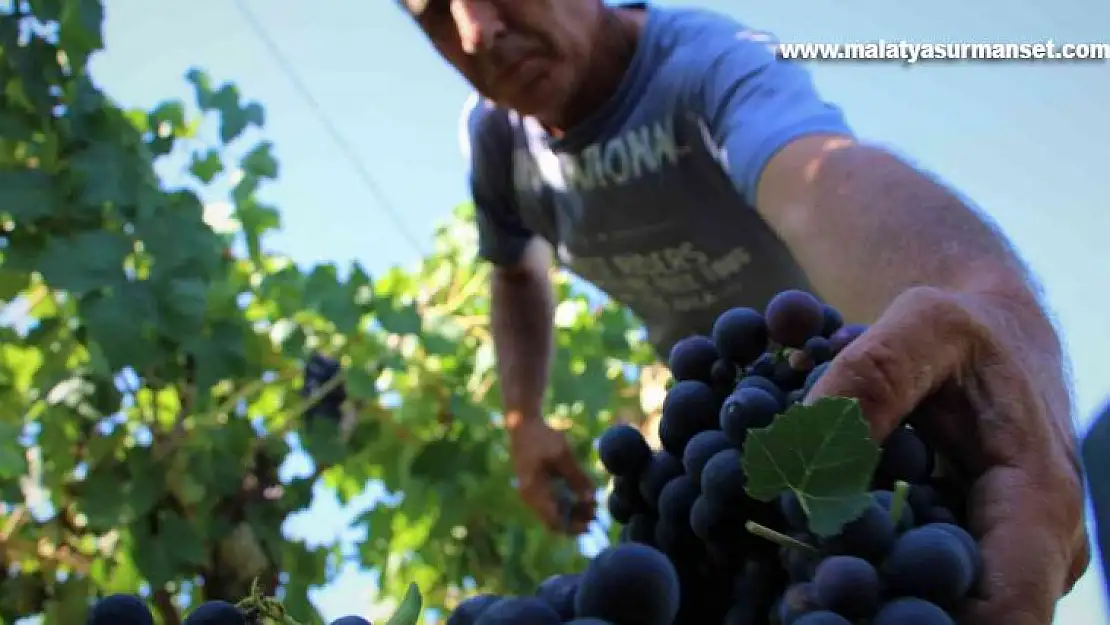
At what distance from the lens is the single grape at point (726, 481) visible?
0.30 meters

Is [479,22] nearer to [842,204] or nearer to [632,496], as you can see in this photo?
[842,204]

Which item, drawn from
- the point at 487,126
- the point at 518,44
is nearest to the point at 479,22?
the point at 518,44

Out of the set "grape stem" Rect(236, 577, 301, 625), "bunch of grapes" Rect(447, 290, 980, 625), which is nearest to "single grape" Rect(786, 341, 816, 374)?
"bunch of grapes" Rect(447, 290, 980, 625)

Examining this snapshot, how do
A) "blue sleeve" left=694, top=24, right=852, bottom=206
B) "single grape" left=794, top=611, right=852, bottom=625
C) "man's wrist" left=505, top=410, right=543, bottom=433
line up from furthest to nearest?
"man's wrist" left=505, top=410, right=543, bottom=433, "blue sleeve" left=694, top=24, right=852, bottom=206, "single grape" left=794, top=611, right=852, bottom=625

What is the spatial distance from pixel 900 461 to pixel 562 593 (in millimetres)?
125

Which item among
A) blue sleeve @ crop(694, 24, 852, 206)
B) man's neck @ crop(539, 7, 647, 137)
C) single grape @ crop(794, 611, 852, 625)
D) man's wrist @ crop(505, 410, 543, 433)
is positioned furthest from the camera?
man's wrist @ crop(505, 410, 543, 433)

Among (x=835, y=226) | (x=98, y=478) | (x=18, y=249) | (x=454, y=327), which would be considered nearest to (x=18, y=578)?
(x=98, y=478)

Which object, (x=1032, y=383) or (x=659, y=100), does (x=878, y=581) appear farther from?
(x=659, y=100)

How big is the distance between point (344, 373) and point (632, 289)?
0.51 metres

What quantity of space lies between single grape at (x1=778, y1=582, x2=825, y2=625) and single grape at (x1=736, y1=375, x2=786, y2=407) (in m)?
0.08

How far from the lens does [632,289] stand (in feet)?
3.65

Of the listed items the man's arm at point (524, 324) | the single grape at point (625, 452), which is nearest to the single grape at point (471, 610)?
the single grape at point (625, 452)

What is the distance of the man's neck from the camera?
0.96 m

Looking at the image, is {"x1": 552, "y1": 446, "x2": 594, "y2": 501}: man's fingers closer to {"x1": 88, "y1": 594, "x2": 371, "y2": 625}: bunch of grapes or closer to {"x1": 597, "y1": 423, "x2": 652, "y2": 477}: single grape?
{"x1": 597, "y1": 423, "x2": 652, "y2": 477}: single grape
